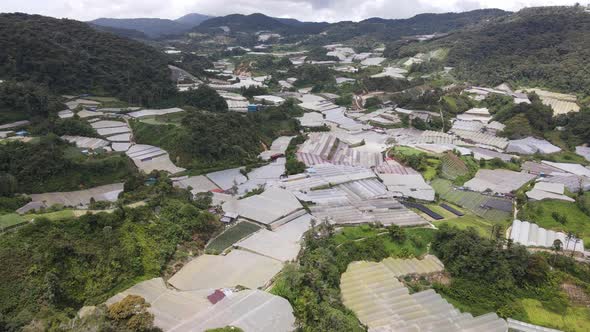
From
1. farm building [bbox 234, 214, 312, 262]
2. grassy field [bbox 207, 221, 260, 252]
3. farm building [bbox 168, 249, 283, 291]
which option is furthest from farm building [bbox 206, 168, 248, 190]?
farm building [bbox 168, 249, 283, 291]

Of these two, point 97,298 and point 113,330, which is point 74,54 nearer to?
point 97,298

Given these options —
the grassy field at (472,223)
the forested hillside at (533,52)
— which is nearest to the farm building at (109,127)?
the grassy field at (472,223)

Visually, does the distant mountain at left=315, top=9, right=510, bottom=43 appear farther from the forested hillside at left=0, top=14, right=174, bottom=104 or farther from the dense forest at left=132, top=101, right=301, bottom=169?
the dense forest at left=132, top=101, right=301, bottom=169

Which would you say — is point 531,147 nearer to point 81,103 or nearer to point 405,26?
point 81,103

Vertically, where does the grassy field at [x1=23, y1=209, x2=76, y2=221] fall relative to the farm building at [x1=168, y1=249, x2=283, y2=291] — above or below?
above

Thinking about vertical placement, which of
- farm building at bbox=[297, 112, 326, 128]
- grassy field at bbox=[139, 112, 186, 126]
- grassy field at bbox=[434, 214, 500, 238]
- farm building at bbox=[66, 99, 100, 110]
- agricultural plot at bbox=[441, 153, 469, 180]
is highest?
farm building at bbox=[66, 99, 100, 110]

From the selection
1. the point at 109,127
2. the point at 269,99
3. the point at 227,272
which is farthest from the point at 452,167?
the point at 109,127

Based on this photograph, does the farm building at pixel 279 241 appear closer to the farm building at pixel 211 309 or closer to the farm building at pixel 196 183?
the farm building at pixel 211 309
